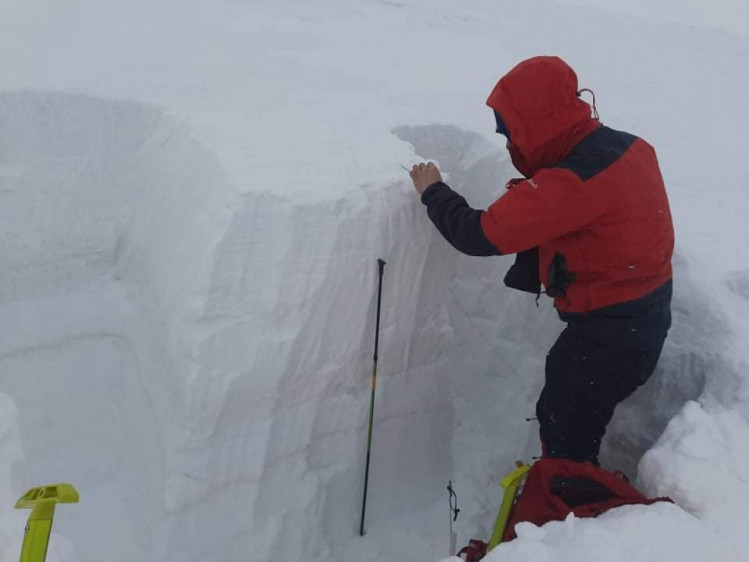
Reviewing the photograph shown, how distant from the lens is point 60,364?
11.6ft

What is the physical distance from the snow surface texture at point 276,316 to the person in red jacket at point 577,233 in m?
0.36

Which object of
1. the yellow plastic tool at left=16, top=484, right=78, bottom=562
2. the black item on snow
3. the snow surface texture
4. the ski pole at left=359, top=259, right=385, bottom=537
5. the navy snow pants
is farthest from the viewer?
the ski pole at left=359, top=259, right=385, bottom=537

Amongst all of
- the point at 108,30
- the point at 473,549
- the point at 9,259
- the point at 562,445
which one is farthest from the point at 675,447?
the point at 108,30

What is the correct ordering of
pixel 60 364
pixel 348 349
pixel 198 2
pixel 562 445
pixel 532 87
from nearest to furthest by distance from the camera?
pixel 532 87
pixel 562 445
pixel 348 349
pixel 60 364
pixel 198 2

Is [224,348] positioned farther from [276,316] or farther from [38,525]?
[38,525]

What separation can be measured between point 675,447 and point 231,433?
1.85 m

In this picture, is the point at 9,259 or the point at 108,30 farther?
the point at 108,30

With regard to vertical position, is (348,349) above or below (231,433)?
above

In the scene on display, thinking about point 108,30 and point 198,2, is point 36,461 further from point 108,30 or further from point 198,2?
point 198,2

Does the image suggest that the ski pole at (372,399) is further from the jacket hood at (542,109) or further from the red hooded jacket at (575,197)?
the jacket hood at (542,109)

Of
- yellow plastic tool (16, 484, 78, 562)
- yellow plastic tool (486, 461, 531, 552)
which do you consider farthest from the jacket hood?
yellow plastic tool (16, 484, 78, 562)

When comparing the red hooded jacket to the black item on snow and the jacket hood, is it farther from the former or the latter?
the black item on snow

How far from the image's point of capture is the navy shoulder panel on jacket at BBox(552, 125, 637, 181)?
2.43m

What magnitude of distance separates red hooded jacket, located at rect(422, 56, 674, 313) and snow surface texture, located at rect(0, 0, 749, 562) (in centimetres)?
61
